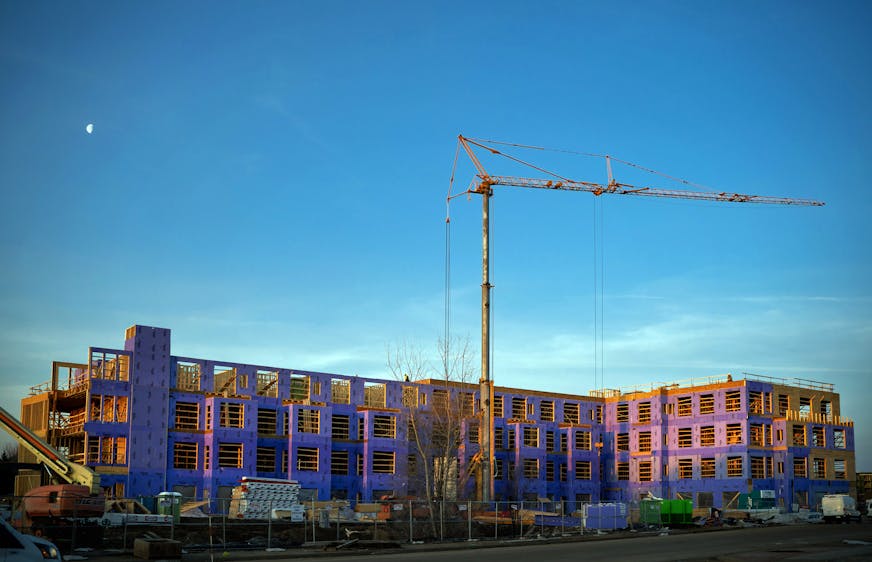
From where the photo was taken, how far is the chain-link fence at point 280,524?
39.2 meters

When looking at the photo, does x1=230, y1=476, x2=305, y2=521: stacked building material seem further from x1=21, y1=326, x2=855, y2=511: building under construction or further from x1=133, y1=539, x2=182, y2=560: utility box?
x1=133, y1=539, x2=182, y2=560: utility box

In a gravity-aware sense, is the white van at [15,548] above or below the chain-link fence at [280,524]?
above

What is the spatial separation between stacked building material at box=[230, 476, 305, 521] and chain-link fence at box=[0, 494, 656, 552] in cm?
9

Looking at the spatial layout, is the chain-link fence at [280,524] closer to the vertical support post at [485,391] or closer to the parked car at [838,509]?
the vertical support post at [485,391]

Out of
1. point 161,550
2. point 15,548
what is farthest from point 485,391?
point 15,548

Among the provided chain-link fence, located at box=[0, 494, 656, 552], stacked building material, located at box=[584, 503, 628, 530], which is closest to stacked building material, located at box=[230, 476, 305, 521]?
chain-link fence, located at box=[0, 494, 656, 552]

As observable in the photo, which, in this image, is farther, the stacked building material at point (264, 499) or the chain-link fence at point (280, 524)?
the stacked building material at point (264, 499)

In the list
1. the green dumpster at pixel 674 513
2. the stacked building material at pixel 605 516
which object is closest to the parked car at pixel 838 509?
the green dumpster at pixel 674 513

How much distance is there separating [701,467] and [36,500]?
2757 inches

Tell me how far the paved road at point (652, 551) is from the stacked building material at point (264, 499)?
2454 centimetres

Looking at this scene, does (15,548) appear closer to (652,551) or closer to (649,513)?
(652,551)

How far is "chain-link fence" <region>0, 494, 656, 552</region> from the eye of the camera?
39.2m

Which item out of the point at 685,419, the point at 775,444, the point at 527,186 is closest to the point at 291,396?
the point at 527,186

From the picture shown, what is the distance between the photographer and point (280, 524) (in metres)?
54.0
